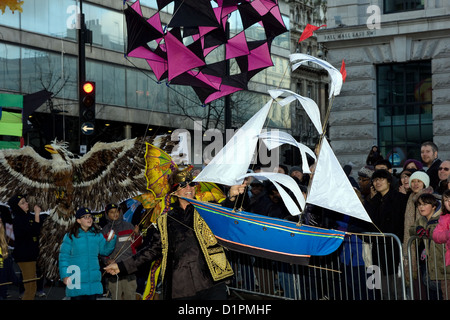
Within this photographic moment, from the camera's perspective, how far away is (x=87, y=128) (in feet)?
49.8

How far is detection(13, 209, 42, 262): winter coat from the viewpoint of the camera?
12.3m

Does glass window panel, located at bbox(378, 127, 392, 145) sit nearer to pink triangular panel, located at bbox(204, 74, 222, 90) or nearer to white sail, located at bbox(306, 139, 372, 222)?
pink triangular panel, located at bbox(204, 74, 222, 90)

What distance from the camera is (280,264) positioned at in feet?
32.3

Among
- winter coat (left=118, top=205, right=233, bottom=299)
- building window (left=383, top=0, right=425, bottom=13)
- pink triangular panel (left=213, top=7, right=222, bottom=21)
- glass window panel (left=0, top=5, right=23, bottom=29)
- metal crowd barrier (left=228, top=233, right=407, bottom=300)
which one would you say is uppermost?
glass window panel (left=0, top=5, right=23, bottom=29)

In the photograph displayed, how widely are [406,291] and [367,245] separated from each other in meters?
0.78

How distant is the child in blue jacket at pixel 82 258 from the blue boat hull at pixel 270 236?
2.00 metres

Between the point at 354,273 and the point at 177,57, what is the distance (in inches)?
145

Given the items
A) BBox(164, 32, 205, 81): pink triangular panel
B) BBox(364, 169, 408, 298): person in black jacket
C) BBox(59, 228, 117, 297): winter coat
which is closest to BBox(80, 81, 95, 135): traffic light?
BBox(164, 32, 205, 81): pink triangular panel

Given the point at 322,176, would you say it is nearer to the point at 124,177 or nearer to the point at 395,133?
the point at 124,177

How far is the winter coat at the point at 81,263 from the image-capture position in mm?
9000

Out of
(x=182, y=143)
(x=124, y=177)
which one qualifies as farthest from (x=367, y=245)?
(x=124, y=177)

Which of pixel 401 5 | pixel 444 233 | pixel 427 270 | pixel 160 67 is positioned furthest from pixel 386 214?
pixel 401 5

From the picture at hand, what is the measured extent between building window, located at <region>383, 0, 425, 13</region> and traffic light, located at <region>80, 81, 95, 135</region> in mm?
7986

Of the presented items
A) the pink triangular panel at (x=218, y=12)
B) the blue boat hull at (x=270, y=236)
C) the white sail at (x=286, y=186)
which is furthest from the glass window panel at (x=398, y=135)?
the blue boat hull at (x=270, y=236)
